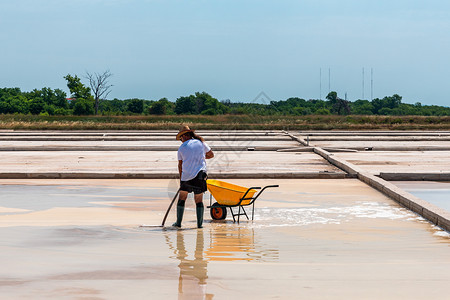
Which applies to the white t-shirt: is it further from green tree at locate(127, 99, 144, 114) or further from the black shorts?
green tree at locate(127, 99, 144, 114)

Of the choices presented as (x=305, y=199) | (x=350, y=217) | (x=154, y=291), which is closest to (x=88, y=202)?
(x=305, y=199)

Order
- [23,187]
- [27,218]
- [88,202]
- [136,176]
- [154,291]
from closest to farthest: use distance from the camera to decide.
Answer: [154,291]
[27,218]
[88,202]
[23,187]
[136,176]

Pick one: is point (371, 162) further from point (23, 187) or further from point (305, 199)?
point (23, 187)

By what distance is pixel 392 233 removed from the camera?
29.8ft

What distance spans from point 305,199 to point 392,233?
11.7ft

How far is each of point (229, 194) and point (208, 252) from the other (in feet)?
6.03

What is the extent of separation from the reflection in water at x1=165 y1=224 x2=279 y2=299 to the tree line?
8310 cm

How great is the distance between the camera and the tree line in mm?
102125

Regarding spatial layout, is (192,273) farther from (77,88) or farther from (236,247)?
(77,88)

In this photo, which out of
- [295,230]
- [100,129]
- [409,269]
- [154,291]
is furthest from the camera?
[100,129]

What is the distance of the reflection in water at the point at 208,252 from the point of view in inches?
249

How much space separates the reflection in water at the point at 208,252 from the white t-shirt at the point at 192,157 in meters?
0.80

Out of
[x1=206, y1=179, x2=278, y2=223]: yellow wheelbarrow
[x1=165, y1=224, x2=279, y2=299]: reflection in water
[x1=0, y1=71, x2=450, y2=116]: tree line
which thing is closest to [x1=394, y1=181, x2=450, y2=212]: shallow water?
[x1=206, y1=179, x2=278, y2=223]: yellow wheelbarrow

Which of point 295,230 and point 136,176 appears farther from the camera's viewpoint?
point 136,176
